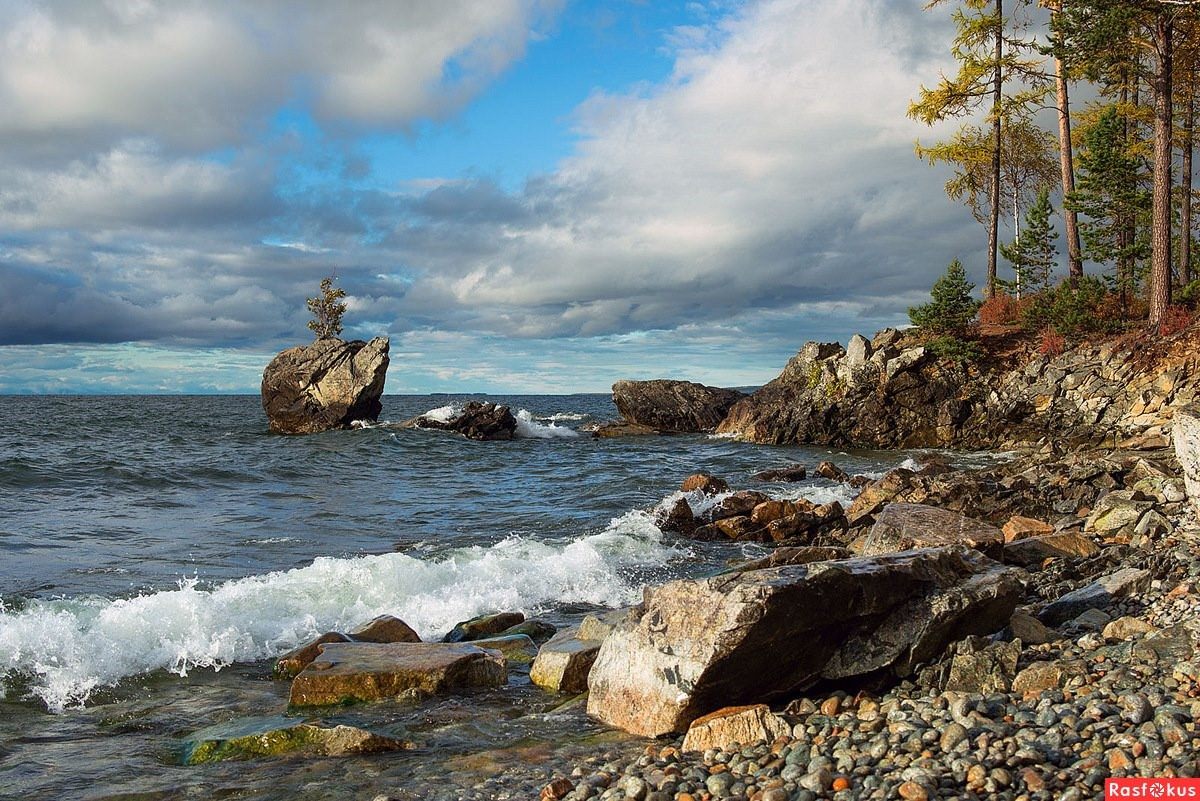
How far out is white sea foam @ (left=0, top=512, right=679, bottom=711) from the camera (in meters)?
8.97

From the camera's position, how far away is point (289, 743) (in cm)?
657

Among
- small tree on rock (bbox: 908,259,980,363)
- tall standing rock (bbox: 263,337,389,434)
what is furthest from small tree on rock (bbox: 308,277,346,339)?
small tree on rock (bbox: 908,259,980,363)

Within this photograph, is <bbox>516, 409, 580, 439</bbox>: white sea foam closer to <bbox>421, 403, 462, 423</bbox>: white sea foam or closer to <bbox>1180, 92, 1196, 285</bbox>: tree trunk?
<bbox>421, 403, 462, 423</bbox>: white sea foam

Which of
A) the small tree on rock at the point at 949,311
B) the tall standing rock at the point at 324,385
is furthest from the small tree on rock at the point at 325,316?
the small tree on rock at the point at 949,311

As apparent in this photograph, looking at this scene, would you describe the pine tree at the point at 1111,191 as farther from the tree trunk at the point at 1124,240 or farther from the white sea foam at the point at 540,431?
the white sea foam at the point at 540,431

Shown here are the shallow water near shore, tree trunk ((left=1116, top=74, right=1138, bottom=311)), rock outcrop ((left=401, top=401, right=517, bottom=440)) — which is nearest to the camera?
the shallow water near shore

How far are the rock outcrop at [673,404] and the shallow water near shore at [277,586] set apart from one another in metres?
15.3

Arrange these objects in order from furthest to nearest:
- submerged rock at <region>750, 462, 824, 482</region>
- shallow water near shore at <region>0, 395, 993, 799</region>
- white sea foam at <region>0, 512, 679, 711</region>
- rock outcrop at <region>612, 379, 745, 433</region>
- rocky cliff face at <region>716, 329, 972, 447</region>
A: rock outcrop at <region>612, 379, 745, 433</region> → rocky cliff face at <region>716, 329, 972, 447</region> → submerged rock at <region>750, 462, 824, 482</region> → white sea foam at <region>0, 512, 679, 711</region> → shallow water near shore at <region>0, 395, 993, 799</region>

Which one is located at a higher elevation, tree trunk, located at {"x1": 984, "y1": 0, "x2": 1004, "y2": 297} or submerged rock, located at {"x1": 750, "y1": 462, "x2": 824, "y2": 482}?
tree trunk, located at {"x1": 984, "y1": 0, "x2": 1004, "y2": 297}

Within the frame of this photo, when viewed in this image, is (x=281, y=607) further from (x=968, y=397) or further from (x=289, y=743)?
(x=968, y=397)

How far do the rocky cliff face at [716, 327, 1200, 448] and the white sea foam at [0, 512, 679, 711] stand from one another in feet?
57.7

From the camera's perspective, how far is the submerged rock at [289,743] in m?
6.46

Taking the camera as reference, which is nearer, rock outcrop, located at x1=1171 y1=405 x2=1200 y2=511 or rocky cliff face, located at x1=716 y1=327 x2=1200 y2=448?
rock outcrop, located at x1=1171 y1=405 x2=1200 y2=511

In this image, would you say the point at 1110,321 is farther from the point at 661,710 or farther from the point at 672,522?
the point at 661,710
